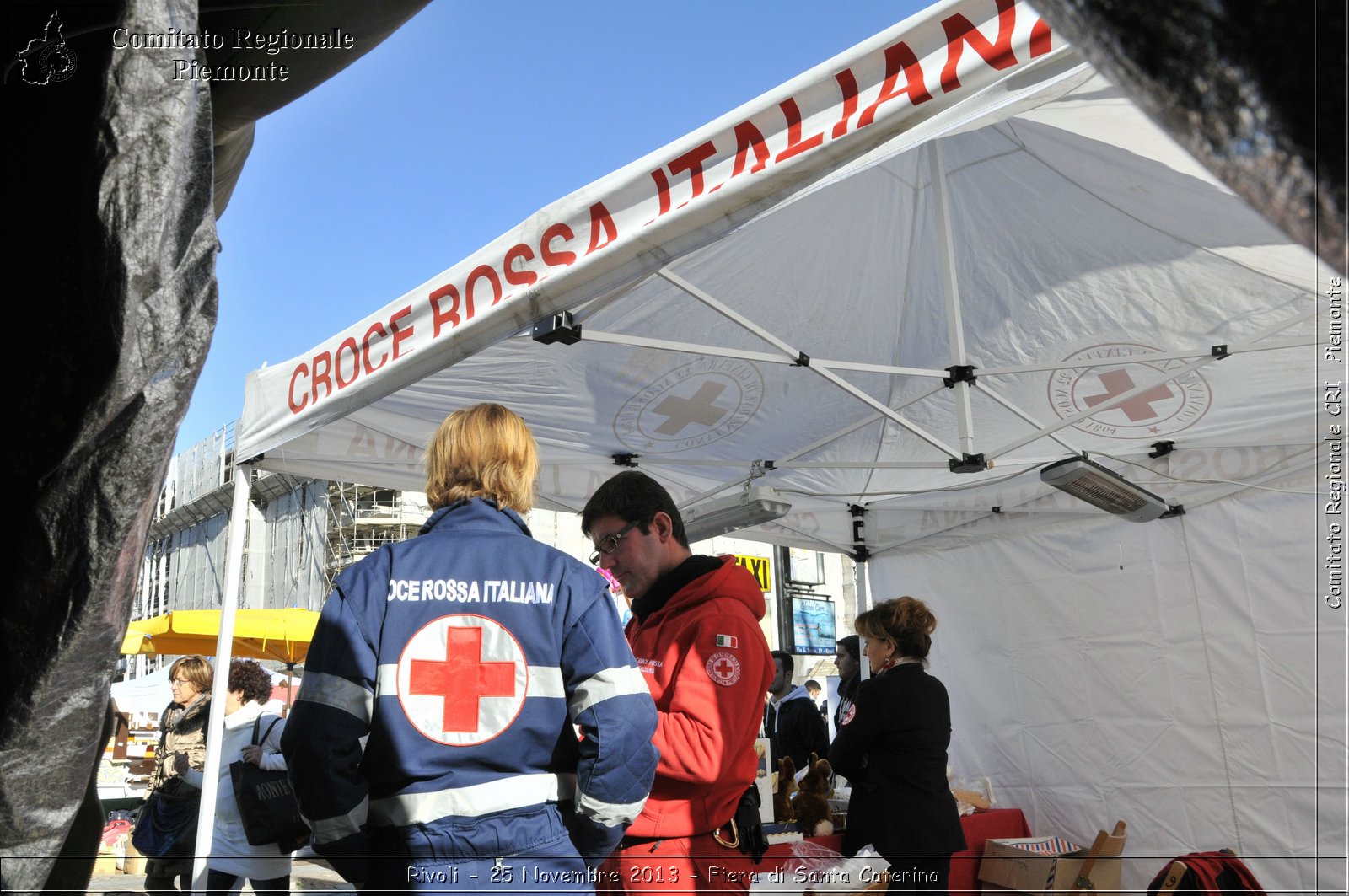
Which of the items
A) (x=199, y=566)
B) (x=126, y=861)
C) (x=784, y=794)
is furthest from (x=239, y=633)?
(x=199, y=566)

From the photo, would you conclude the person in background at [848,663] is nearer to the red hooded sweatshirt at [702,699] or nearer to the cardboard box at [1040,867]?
the cardboard box at [1040,867]

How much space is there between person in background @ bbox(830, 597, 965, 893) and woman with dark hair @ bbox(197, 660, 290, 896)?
273cm

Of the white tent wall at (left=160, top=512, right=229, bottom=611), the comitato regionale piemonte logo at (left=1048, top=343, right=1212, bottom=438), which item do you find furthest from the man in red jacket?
the white tent wall at (left=160, top=512, right=229, bottom=611)

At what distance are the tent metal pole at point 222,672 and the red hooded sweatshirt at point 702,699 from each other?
88.1 inches

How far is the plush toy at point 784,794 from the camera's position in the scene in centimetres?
469

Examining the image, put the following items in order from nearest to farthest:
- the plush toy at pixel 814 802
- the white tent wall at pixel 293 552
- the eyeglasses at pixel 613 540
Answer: the eyeglasses at pixel 613 540
the plush toy at pixel 814 802
the white tent wall at pixel 293 552

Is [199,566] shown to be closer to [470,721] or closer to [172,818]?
[172,818]

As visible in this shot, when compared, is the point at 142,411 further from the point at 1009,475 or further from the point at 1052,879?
the point at 1009,475

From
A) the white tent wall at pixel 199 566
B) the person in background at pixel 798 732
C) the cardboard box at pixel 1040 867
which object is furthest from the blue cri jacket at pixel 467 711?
the white tent wall at pixel 199 566

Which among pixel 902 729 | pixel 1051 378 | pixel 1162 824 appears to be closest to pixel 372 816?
pixel 902 729

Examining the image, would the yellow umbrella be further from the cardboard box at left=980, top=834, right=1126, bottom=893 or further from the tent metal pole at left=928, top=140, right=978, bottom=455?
the tent metal pole at left=928, top=140, right=978, bottom=455

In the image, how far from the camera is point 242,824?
15.7 feet

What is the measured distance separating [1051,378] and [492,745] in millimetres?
4496

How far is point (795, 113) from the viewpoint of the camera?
7.77 ft
